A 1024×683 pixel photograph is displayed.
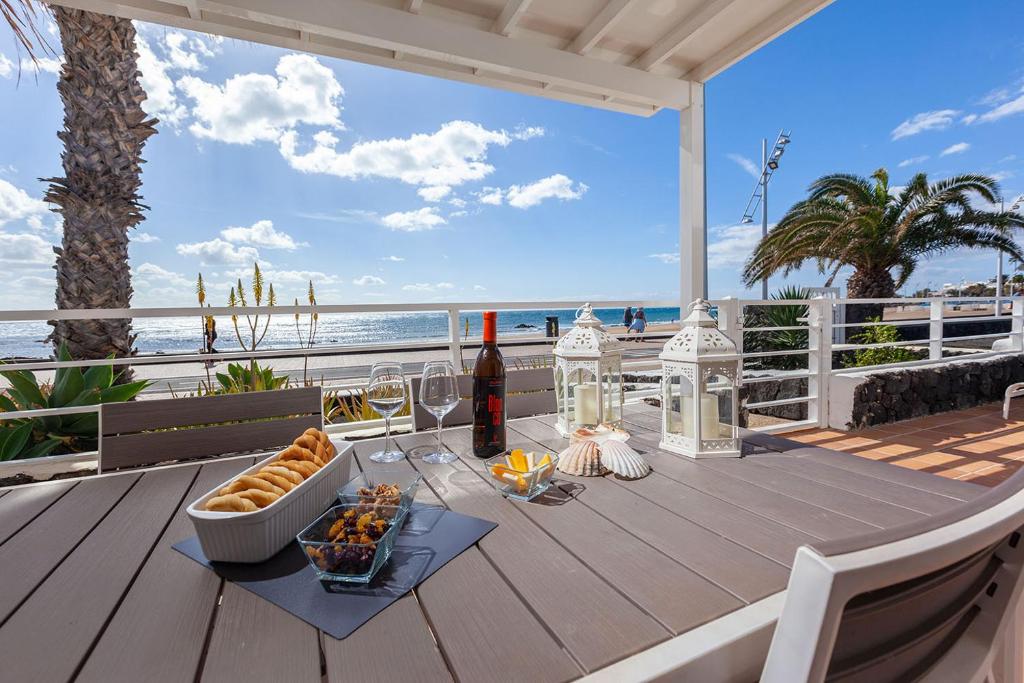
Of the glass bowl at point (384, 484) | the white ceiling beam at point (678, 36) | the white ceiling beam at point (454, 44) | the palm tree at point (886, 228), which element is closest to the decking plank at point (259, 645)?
the glass bowl at point (384, 484)

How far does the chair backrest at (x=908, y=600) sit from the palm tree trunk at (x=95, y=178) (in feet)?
Result: 14.8

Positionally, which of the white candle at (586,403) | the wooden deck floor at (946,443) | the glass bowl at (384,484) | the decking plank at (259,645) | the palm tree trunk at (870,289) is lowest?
the wooden deck floor at (946,443)

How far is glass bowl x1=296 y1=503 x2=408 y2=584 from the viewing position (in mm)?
568

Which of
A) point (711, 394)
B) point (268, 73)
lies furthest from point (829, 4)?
point (268, 73)

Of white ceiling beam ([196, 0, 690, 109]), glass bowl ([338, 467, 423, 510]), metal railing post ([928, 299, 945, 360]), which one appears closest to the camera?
glass bowl ([338, 467, 423, 510])

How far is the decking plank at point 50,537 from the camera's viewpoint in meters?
0.60

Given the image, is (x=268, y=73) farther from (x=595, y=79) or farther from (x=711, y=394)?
(x=711, y=394)

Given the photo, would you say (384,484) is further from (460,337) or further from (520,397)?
(460,337)

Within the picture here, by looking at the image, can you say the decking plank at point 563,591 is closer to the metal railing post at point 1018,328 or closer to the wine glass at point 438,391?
the wine glass at point 438,391

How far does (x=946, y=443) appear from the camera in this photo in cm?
348

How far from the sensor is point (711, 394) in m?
1.11

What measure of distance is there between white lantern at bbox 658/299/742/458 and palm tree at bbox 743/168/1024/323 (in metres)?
6.43

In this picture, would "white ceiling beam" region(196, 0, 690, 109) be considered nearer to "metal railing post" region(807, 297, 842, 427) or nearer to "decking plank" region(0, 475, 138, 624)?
"metal railing post" region(807, 297, 842, 427)

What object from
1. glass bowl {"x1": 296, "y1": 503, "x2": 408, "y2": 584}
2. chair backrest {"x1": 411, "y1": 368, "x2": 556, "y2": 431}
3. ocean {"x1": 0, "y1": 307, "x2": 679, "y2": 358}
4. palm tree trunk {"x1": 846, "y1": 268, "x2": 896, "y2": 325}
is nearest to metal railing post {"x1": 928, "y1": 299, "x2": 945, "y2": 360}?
palm tree trunk {"x1": 846, "y1": 268, "x2": 896, "y2": 325}
